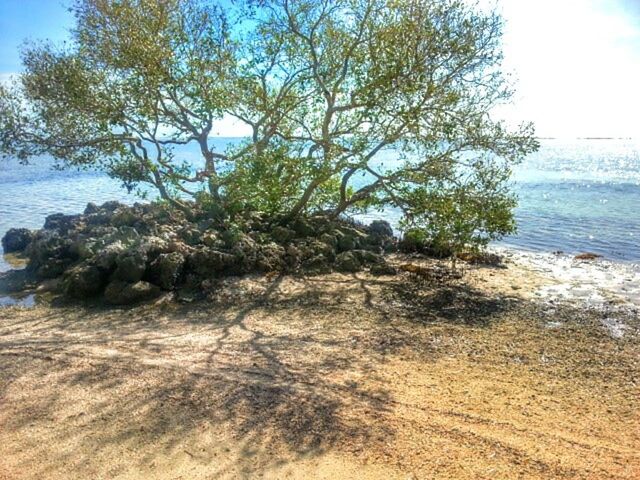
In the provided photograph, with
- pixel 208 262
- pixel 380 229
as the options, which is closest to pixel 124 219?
pixel 208 262

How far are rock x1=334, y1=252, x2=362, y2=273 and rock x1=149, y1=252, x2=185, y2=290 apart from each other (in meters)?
4.17

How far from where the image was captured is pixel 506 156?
48.8ft

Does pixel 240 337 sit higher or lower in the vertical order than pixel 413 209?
lower

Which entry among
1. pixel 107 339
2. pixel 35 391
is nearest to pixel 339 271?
pixel 107 339

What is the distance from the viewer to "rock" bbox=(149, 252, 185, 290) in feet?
41.1

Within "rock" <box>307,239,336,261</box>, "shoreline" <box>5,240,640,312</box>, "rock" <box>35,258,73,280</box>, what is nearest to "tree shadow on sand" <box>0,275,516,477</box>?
"shoreline" <box>5,240,640,312</box>

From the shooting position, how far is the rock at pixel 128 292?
1184 centimetres

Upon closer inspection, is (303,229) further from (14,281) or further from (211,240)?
(14,281)

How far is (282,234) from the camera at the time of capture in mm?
15992

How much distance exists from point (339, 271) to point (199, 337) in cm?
569

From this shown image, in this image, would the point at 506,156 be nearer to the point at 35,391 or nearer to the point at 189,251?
the point at 189,251

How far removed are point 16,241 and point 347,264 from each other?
12.5 metres

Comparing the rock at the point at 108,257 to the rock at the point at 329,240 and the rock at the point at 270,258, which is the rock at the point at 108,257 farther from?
the rock at the point at 329,240

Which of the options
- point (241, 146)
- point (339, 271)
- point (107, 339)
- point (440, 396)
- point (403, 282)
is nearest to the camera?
point (440, 396)
